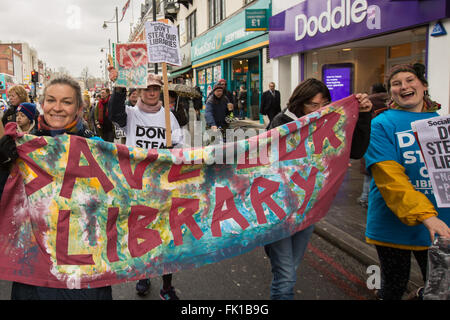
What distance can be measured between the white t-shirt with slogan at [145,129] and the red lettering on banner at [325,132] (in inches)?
68.7

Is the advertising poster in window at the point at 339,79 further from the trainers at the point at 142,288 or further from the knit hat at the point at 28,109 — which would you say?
the trainers at the point at 142,288

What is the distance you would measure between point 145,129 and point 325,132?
1.94 meters

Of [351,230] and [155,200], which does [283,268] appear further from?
[351,230]

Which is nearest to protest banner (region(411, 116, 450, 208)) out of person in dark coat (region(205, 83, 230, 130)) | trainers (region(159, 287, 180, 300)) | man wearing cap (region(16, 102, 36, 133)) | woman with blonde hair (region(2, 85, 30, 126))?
trainers (region(159, 287, 180, 300))

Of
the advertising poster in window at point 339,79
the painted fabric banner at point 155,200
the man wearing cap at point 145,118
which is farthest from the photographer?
the advertising poster in window at point 339,79

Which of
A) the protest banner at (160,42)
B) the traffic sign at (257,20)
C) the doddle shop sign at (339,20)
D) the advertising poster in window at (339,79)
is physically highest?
the traffic sign at (257,20)

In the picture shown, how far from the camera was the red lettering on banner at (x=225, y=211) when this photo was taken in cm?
289

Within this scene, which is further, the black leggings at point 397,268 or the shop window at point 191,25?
the shop window at point 191,25

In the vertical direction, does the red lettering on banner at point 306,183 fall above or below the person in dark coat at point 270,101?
below

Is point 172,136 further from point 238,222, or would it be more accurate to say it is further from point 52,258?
point 52,258

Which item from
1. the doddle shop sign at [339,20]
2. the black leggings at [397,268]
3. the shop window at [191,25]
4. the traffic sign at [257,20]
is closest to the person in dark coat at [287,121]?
the black leggings at [397,268]

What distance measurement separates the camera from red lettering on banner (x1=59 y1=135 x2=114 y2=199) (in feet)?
8.02

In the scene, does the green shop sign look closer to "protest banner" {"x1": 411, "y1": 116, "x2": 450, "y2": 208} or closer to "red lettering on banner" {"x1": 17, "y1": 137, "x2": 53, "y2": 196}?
"protest banner" {"x1": 411, "y1": 116, "x2": 450, "y2": 208}

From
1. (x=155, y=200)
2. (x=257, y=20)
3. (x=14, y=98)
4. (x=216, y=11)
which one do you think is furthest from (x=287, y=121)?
(x=216, y=11)
